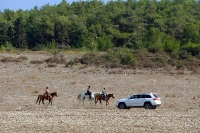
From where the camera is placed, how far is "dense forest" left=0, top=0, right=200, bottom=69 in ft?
287

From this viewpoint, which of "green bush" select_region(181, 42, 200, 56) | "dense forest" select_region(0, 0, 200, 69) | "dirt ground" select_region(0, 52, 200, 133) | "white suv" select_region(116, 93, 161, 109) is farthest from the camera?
"dense forest" select_region(0, 0, 200, 69)

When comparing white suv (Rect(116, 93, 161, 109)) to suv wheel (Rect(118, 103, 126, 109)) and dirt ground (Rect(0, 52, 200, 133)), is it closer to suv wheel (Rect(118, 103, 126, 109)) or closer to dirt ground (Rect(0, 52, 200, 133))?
suv wheel (Rect(118, 103, 126, 109))

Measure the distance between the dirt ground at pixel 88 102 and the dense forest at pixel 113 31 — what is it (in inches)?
564

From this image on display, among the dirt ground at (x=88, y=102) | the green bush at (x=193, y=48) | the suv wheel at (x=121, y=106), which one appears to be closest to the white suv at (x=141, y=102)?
the suv wheel at (x=121, y=106)

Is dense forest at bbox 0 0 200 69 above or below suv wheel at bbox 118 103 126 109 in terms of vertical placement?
above

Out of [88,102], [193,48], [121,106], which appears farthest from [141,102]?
[193,48]

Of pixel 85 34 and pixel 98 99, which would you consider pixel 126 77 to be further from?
pixel 85 34

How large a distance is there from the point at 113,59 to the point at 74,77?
13586 mm

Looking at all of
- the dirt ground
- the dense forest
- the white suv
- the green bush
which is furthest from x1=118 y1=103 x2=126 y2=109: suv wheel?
the green bush

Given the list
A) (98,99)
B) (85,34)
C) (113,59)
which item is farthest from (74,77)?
(85,34)

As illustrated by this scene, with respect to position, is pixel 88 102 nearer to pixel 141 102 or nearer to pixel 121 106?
pixel 121 106

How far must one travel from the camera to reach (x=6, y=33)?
9700 cm

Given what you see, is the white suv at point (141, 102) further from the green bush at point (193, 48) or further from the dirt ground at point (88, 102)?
the green bush at point (193, 48)

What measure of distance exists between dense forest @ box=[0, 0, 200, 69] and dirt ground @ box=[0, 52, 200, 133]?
14315 millimetres
